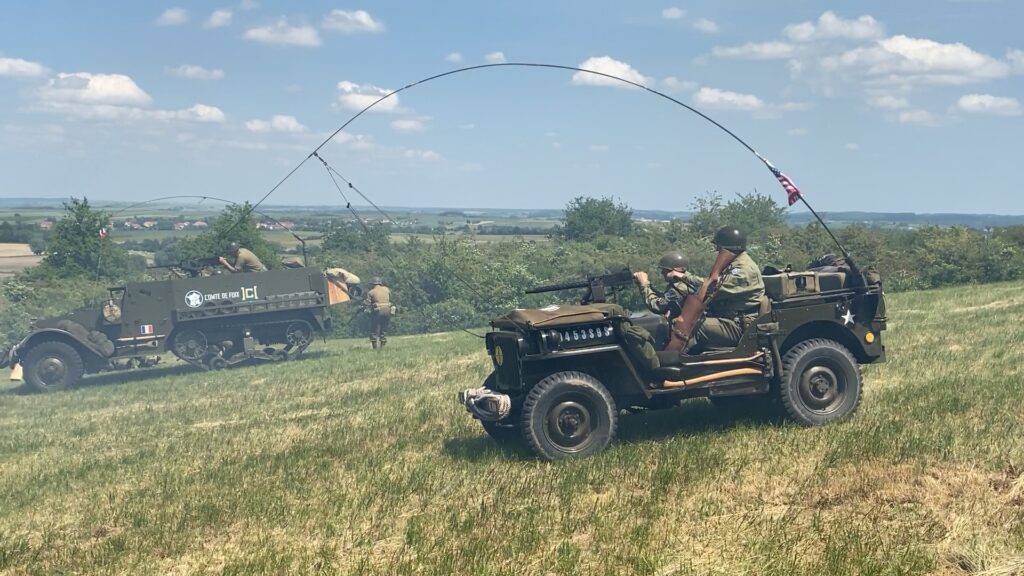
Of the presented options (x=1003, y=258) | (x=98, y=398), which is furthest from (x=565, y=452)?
(x=1003, y=258)

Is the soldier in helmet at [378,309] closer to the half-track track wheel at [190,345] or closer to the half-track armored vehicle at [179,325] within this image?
the half-track armored vehicle at [179,325]

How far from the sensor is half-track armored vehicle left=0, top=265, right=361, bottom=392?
808 inches

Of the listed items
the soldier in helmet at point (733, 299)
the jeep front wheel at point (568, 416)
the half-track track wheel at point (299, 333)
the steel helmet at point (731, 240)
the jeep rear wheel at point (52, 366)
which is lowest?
the jeep rear wheel at point (52, 366)

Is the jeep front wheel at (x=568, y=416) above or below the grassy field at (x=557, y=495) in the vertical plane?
above

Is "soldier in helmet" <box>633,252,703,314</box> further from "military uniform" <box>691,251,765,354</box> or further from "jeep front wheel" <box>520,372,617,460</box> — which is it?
"jeep front wheel" <box>520,372,617,460</box>

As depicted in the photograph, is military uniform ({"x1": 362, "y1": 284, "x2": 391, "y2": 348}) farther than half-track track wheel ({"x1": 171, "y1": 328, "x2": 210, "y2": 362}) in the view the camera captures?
Yes

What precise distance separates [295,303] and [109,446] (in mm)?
9707

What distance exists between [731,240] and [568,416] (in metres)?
2.27

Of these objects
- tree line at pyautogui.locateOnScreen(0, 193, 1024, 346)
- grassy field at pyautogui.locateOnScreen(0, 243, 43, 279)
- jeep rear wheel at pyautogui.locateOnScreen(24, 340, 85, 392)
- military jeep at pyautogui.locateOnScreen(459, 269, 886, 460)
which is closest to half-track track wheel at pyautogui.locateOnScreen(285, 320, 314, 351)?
jeep rear wheel at pyautogui.locateOnScreen(24, 340, 85, 392)

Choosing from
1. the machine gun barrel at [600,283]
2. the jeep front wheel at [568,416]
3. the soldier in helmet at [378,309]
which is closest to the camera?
the jeep front wheel at [568,416]

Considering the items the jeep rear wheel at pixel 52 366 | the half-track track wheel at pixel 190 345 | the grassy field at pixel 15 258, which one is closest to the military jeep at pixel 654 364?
the half-track track wheel at pixel 190 345

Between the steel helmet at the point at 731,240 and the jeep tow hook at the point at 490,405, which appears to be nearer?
the jeep tow hook at the point at 490,405

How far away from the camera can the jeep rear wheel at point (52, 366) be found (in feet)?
66.9

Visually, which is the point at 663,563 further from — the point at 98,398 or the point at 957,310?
the point at 957,310
